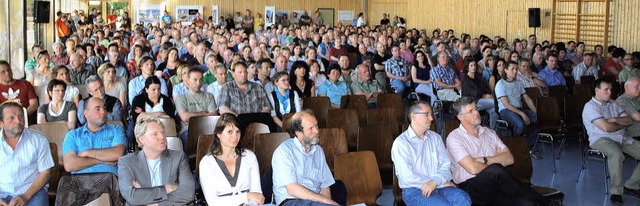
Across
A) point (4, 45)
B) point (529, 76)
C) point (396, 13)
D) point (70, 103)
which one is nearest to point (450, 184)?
point (70, 103)

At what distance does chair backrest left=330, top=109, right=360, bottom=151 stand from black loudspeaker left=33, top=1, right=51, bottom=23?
10409 millimetres

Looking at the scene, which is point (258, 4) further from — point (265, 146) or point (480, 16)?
point (265, 146)

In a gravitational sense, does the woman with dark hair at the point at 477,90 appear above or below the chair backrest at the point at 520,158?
above

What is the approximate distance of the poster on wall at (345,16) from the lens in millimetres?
32281

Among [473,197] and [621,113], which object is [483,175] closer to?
[473,197]

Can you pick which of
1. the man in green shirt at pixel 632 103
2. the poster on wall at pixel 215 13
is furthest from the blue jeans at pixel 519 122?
the poster on wall at pixel 215 13

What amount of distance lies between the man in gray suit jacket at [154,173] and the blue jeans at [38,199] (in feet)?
2.46

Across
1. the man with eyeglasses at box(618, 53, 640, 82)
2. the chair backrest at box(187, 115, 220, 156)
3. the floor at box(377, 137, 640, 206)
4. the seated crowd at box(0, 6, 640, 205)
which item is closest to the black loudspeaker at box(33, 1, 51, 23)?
the seated crowd at box(0, 6, 640, 205)

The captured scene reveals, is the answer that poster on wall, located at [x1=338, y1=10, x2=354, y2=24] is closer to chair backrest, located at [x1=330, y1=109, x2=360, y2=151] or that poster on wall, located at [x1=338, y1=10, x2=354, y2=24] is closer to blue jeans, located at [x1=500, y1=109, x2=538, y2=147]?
blue jeans, located at [x1=500, y1=109, x2=538, y2=147]

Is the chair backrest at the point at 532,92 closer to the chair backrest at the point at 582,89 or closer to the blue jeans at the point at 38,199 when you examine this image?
the chair backrest at the point at 582,89

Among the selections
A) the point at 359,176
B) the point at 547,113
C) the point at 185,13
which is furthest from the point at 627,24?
the point at 185,13

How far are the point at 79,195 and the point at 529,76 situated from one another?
25.0ft

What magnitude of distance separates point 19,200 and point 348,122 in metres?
3.43

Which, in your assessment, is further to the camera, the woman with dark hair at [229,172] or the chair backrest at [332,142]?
the chair backrest at [332,142]
